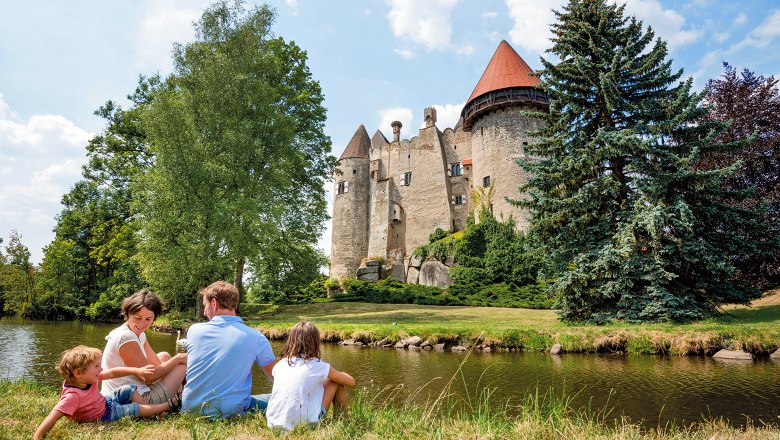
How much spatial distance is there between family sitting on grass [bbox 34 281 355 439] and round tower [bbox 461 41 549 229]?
1111 inches

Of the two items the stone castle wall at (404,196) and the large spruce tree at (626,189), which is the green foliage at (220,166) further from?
the stone castle wall at (404,196)

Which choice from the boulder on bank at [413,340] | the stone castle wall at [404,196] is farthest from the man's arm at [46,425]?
the stone castle wall at [404,196]

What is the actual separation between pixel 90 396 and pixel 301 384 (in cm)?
181

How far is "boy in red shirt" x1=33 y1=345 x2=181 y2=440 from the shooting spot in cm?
356

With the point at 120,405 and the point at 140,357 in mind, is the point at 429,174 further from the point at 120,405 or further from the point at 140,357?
the point at 120,405

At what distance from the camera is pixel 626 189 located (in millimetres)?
14914

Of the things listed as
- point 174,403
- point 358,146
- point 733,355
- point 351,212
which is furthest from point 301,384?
point 358,146

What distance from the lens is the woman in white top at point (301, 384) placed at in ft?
12.0

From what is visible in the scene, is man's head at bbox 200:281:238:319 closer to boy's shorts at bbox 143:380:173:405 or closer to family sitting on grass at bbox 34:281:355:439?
family sitting on grass at bbox 34:281:355:439

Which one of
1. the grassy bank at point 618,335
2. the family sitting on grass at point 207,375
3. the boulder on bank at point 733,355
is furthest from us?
the grassy bank at point 618,335

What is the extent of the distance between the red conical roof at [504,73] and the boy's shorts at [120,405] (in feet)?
109

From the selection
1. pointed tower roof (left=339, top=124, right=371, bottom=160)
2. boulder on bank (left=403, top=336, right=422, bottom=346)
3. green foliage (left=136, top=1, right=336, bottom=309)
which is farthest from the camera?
pointed tower roof (left=339, top=124, right=371, bottom=160)

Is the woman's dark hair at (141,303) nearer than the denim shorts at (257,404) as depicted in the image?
No

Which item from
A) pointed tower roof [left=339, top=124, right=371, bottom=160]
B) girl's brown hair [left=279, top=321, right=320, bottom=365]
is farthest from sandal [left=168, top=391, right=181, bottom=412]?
pointed tower roof [left=339, top=124, right=371, bottom=160]
